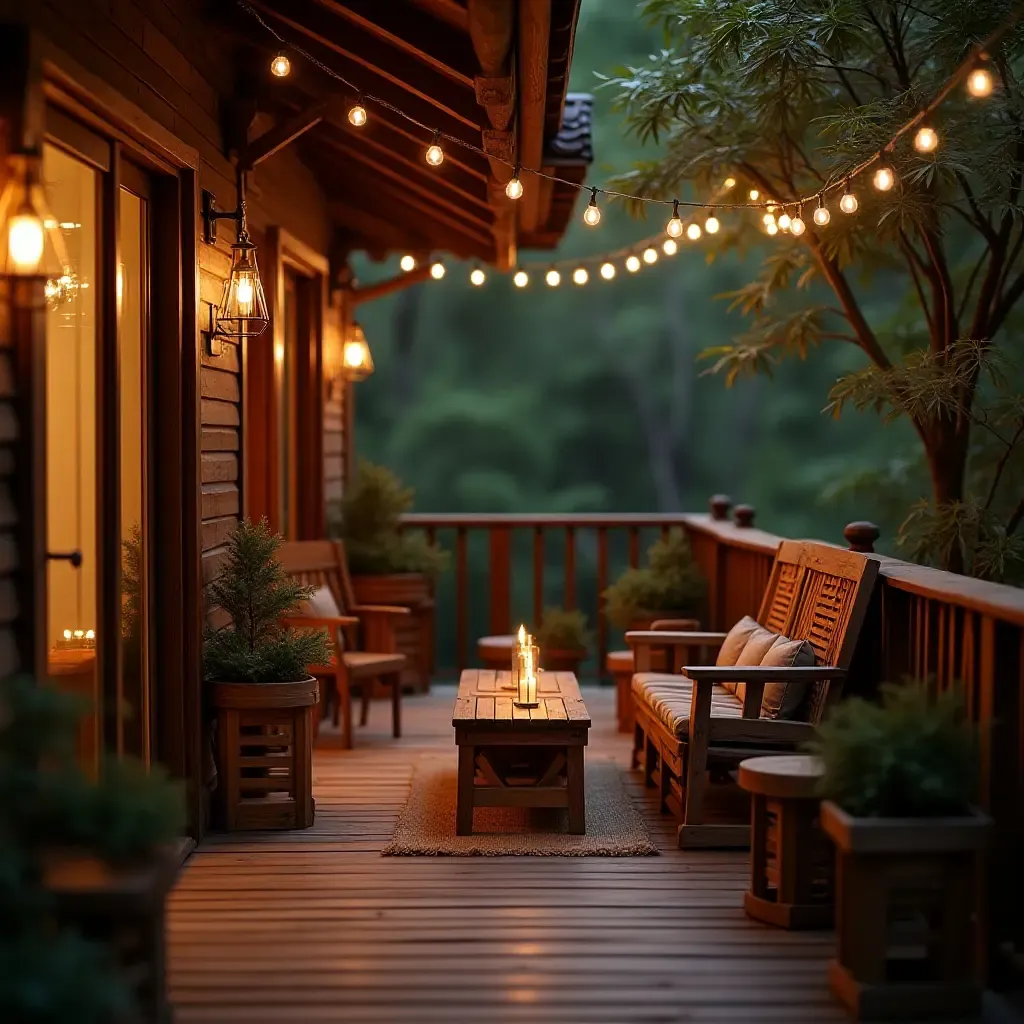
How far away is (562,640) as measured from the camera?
313 inches

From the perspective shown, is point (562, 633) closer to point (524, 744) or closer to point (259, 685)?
point (524, 744)

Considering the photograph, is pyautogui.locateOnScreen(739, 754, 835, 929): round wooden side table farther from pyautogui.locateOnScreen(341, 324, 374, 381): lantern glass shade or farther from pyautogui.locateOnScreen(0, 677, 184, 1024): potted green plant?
pyautogui.locateOnScreen(341, 324, 374, 381): lantern glass shade

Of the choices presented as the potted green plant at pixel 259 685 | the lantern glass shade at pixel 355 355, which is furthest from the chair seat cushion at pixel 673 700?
the lantern glass shade at pixel 355 355

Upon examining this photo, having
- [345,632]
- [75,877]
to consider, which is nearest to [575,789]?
[75,877]

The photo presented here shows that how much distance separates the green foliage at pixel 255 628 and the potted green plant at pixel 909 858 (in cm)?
231

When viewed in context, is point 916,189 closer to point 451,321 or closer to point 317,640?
point 317,640

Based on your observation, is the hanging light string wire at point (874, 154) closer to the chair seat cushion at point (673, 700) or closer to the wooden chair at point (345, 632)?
the chair seat cushion at point (673, 700)

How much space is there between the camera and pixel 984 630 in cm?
376

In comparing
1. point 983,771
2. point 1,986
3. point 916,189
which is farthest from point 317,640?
point 916,189

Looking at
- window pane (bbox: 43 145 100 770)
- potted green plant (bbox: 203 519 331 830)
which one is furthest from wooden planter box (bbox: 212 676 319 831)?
window pane (bbox: 43 145 100 770)

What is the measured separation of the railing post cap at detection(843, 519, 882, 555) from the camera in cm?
514

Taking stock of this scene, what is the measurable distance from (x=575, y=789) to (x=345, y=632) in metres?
2.82

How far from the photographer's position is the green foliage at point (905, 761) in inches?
134

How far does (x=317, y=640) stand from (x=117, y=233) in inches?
66.3
